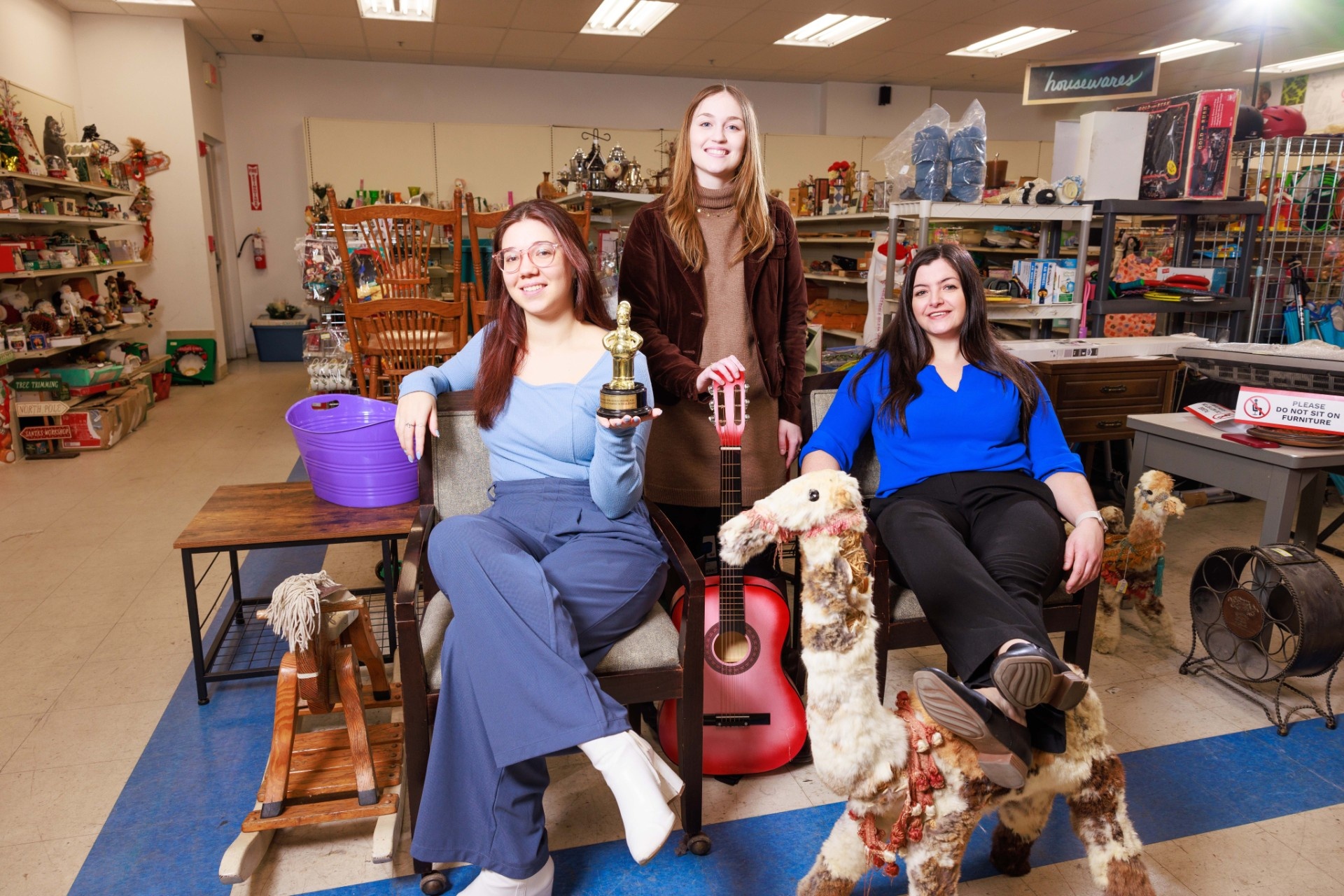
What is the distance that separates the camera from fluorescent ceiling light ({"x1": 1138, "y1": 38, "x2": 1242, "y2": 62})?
8.48 metres

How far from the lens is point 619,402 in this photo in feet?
5.13

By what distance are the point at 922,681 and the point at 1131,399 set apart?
252 centimetres

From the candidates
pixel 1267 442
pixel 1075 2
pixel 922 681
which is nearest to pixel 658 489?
pixel 922 681

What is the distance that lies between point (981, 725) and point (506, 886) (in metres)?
0.85

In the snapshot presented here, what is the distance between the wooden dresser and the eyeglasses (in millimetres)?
2181

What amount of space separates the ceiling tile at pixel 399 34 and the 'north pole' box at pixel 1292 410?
7476mm

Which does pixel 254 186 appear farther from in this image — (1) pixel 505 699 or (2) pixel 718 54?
(1) pixel 505 699

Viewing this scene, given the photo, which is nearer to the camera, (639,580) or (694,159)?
(639,580)

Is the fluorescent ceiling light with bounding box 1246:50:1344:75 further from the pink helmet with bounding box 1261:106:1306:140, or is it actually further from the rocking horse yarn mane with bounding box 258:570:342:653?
the rocking horse yarn mane with bounding box 258:570:342:653

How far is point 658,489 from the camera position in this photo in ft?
7.22

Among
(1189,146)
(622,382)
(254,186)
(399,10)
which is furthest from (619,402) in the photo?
(254,186)

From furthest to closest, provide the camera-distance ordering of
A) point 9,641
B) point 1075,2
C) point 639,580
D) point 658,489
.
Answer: point 1075,2
point 9,641
point 658,489
point 639,580

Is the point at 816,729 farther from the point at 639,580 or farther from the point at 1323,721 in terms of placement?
the point at 1323,721

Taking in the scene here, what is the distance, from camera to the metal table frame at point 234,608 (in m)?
2.10
